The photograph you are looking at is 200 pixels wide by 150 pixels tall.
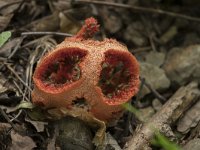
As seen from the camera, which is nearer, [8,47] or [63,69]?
[63,69]

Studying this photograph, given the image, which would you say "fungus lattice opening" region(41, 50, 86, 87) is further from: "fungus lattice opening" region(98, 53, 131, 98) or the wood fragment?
the wood fragment

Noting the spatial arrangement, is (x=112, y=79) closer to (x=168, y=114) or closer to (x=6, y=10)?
(x=168, y=114)

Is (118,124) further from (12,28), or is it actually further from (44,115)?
(12,28)

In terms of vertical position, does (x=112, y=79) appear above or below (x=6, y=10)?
below

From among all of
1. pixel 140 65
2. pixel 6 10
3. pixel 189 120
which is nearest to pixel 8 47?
pixel 6 10

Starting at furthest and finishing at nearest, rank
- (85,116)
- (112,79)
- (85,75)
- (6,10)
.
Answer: (6,10) → (112,79) → (85,116) → (85,75)

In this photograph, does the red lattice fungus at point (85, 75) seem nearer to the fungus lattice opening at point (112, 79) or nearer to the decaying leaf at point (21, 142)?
the fungus lattice opening at point (112, 79)

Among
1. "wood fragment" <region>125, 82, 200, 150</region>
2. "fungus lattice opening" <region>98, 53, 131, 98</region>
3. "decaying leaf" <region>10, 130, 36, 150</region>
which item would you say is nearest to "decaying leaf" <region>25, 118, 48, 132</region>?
"decaying leaf" <region>10, 130, 36, 150</region>
